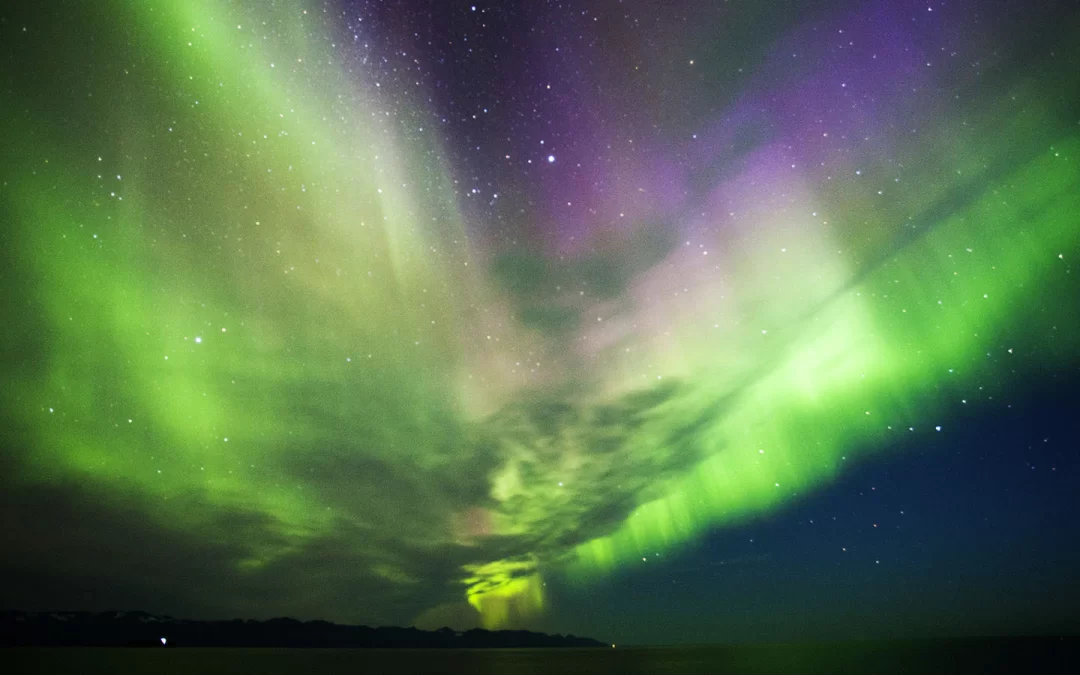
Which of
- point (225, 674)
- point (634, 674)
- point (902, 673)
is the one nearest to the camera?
point (902, 673)

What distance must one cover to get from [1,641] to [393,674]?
271m

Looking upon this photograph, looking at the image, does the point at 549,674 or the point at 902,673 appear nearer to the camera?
the point at 902,673

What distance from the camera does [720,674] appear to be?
3453cm

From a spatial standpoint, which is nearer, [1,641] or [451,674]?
[451,674]

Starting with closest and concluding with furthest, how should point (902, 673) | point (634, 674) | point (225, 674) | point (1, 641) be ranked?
1. point (902, 673)
2. point (225, 674)
3. point (634, 674)
4. point (1, 641)

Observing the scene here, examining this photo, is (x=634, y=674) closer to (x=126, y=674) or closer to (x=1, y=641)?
(x=126, y=674)

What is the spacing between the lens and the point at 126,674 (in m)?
33.6

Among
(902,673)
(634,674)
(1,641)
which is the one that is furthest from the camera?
(1,641)

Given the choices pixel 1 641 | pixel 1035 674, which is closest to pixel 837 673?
pixel 1035 674

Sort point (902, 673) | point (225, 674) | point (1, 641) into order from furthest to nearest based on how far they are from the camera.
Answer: point (1, 641)
point (225, 674)
point (902, 673)

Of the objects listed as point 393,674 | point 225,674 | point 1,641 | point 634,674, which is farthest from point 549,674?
point 1,641

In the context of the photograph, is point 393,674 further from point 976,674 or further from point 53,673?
point 976,674

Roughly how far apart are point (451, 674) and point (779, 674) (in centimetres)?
2064

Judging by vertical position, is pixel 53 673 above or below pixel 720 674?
above
